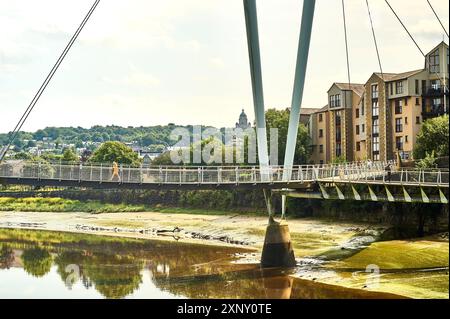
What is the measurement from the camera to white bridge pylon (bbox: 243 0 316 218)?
33188 millimetres


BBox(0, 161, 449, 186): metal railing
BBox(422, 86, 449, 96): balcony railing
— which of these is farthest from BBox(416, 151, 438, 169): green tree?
BBox(422, 86, 449, 96): balcony railing

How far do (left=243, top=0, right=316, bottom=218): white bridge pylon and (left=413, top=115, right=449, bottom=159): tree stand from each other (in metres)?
17.4

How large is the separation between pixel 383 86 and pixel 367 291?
38328mm

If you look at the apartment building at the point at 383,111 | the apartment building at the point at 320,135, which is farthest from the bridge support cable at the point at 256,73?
the apartment building at the point at 320,135

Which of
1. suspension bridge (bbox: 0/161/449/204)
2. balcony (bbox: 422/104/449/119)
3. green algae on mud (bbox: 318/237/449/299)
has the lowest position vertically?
green algae on mud (bbox: 318/237/449/299)

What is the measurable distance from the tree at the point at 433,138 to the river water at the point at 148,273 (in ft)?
57.6

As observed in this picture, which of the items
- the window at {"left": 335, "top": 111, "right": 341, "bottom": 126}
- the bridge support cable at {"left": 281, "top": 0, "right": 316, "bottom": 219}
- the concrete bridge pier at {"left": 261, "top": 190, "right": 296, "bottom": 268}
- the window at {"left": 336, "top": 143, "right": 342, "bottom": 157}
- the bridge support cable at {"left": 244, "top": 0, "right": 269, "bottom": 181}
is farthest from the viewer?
the window at {"left": 335, "top": 111, "right": 341, "bottom": 126}

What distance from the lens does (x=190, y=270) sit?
37.5 metres

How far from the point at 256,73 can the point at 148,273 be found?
12.4 meters

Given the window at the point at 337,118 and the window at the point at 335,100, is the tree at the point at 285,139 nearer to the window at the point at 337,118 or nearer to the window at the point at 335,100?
the window at the point at 337,118

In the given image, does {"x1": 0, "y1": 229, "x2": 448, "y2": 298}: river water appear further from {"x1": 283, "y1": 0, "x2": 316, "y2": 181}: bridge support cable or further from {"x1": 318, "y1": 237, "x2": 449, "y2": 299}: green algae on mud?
{"x1": 283, "y1": 0, "x2": 316, "y2": 181}: bridge support cable

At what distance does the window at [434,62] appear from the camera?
61.0 metres

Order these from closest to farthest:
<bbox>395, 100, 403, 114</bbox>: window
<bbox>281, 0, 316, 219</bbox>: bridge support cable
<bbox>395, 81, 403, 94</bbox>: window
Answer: <bbox>281, 0, 316, 219</bbox>: bridge support cable, <bbox>395, 81, 403, 94</bbox>: window, <bbox>395, 100, 403, 114</bbox>: window

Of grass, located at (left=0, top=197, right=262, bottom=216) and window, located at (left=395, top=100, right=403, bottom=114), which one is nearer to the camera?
window, located at (left=395, top=100, right=403, bottom=114)
